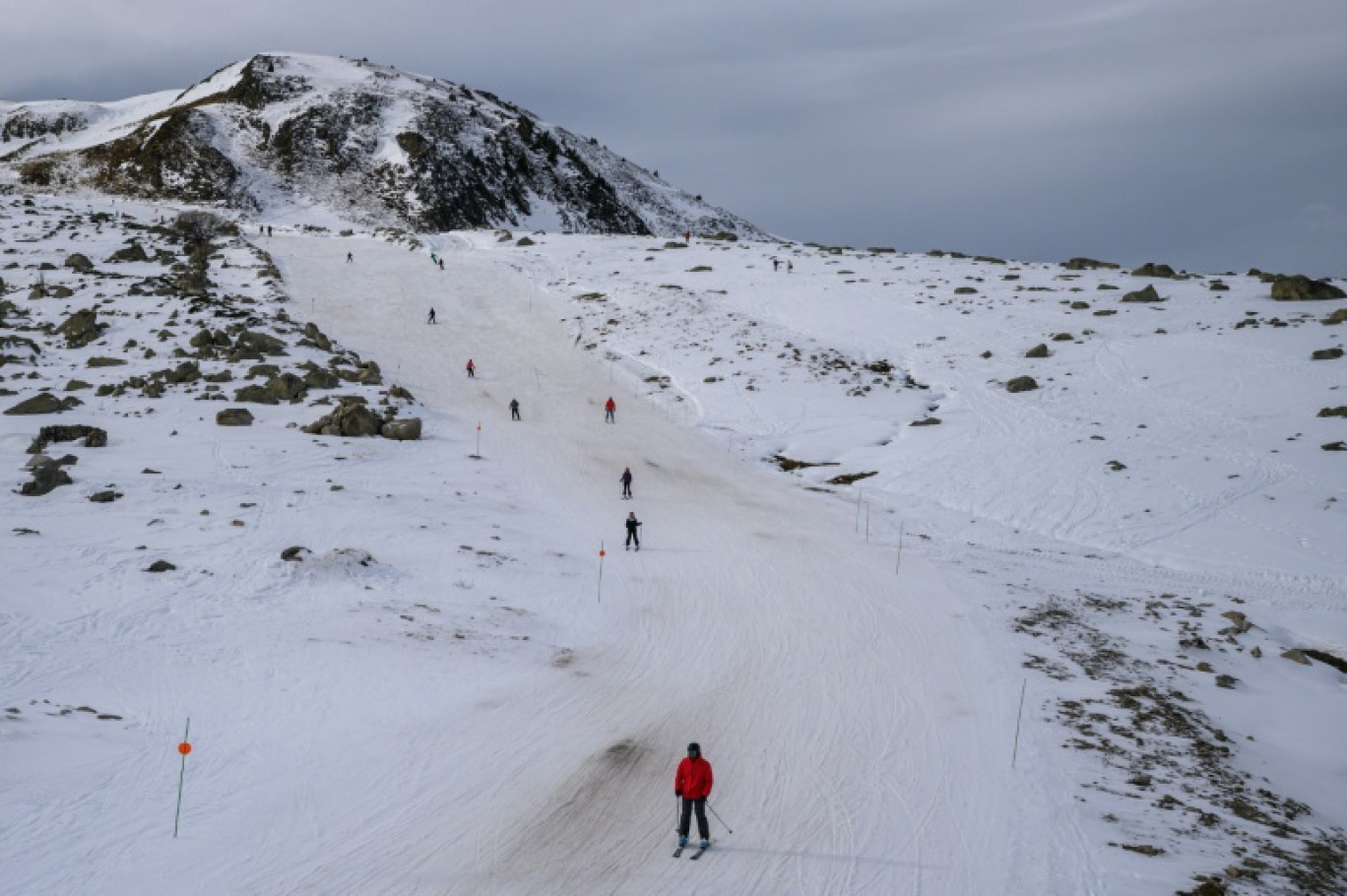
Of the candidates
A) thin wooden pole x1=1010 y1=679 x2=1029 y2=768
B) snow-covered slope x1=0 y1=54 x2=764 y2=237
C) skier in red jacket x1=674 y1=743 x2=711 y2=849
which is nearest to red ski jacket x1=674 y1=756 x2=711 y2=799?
skier in red jacket x1=674 y1=743 x2=711 y2=849

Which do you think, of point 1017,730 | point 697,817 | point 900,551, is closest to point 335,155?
point 900,551

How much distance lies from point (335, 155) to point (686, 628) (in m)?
106

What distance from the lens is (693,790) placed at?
10.8 meters

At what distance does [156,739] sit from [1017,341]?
156 ft

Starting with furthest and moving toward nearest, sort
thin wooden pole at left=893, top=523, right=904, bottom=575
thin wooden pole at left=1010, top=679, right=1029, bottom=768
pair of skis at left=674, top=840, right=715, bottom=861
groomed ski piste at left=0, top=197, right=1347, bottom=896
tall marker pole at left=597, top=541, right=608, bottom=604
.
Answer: thin wooden pole at left=893, top=523, right=904, bottom=575 < tall marker pole at left=597, top=541, right=608, bottom=604 < thin wooden pole at left=1010, top=679, right=1029, bottom=768 < groomed ski piste at left=0, top=197, right=1347, bottom=896 < pair of skis at left=674, top=840, right=715, bottom=861

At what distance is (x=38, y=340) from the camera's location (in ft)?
131

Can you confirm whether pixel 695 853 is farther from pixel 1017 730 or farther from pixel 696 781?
pixel 1017 730

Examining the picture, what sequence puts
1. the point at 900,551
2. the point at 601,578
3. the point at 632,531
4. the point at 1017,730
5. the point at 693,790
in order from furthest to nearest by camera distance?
1. the point at 900,551
2. the point at 632,531
3. the point at 601,578
4. the point at 1017,730
5. the point at 693,790

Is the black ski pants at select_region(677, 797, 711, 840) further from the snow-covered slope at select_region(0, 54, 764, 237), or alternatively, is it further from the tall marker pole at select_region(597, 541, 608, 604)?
the snow-covered slope at select_region(0, 54, 764, 237)

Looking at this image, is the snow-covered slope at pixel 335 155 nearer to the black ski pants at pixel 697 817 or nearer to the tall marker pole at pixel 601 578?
the tall marker pole at pixel 601 578

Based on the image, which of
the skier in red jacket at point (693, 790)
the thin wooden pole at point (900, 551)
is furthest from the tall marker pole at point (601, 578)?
the skier in red jacket at point (693, 790)

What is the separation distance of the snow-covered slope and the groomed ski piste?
57215 millimetres

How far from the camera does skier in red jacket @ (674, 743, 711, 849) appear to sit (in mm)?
10867

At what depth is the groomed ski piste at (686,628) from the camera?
11.2m
